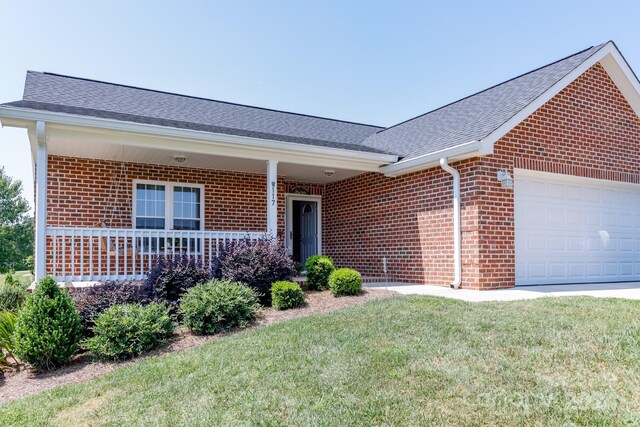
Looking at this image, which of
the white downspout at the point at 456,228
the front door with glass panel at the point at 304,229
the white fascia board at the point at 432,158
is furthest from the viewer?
the front door with glass panel at the point at 304,229

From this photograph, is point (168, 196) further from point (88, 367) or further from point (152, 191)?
point (88, 367)

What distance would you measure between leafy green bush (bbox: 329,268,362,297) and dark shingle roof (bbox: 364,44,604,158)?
3.35m

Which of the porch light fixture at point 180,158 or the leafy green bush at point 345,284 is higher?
the porch light fixture at point 180,158

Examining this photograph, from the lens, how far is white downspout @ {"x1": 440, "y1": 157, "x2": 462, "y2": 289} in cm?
871

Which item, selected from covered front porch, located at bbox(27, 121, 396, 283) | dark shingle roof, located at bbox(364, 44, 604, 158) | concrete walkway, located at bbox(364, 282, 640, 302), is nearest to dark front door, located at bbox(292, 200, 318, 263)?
covered front porch, located at bbox(27, 121, 396, 283)

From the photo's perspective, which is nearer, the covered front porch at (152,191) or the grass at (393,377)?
the grass at (393,377)

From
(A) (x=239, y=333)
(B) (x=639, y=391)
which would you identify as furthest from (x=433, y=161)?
(B) (x=639, y=391)

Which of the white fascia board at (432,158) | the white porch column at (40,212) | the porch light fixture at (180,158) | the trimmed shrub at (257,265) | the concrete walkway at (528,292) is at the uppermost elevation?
the porch light fixture at (180,158)

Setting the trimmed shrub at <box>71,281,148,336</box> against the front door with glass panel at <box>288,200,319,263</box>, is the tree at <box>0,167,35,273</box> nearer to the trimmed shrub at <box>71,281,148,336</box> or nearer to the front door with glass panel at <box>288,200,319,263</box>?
the front door with glass panel at <box>288,200,319,263</box>

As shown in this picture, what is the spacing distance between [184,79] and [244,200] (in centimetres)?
704

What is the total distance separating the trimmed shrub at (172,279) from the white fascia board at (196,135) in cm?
229

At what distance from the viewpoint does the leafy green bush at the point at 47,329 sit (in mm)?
5762

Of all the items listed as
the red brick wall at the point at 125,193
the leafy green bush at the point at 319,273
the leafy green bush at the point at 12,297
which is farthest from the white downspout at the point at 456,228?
the leafy green bush at the point at 12,297

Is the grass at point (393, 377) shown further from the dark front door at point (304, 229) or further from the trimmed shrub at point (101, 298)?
the dark front door at point (304, 229)
